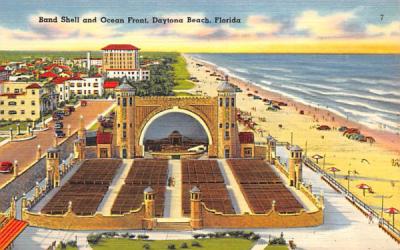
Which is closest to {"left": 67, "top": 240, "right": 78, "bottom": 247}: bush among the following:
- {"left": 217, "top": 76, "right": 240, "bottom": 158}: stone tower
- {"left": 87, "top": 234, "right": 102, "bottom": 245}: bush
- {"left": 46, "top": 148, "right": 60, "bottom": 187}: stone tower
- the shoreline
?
{"left": 87, "top": 234, "right": 102, "bottom": 245}: bush

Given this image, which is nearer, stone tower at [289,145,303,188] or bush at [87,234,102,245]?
bush at [87,234,102,245]

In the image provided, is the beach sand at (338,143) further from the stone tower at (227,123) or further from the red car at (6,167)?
the red car at (6,167)

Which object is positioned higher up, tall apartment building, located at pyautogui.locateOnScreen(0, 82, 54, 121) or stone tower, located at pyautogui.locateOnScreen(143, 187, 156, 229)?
tall apartment building, located at pyautogui.locateOnScreen(0, 82, 54, 121)

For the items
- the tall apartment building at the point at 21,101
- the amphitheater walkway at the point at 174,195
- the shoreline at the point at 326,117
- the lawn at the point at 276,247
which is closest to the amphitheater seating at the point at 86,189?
the amphitheater walkway at the point at 174,195

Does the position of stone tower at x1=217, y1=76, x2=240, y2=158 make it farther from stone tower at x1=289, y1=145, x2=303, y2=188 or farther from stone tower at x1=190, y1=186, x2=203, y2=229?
stone tower at x1=190, y1=186, x2=203, y2=229

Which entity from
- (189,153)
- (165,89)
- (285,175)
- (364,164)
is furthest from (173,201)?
(165,89)

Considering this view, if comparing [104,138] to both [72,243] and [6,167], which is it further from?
[72,243]
